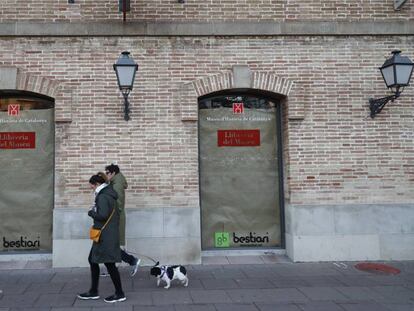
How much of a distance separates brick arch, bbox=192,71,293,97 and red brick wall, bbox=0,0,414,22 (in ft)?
4.05

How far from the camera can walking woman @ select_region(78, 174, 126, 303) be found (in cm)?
591

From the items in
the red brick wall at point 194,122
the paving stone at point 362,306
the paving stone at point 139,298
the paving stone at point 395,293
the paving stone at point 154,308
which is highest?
the red brick wall at point 194,122

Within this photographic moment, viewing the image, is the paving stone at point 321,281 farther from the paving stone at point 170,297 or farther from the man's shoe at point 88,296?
the man's shoe at point 88,296

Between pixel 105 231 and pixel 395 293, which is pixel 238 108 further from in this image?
pixel 395 293

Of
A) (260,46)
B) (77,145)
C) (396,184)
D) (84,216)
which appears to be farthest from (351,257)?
(77,145)

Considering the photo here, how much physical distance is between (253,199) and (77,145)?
3822 mm

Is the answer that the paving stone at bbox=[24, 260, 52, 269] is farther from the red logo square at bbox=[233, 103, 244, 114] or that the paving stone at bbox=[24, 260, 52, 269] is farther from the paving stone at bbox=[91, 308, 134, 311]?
the red logo square at bbox=[233, 103, 244, 114]

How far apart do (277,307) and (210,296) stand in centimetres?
104

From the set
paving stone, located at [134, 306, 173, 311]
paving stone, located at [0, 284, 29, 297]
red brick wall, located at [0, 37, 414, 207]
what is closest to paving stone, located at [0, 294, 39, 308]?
paving stone, located at [0, 284, 29, 297]

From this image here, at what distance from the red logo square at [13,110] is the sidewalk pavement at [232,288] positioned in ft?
9.86

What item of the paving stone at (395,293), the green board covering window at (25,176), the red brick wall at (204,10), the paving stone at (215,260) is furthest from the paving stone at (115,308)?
the red brick wall at (204,10)

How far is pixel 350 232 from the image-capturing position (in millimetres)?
8633

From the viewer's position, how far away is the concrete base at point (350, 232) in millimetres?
8547

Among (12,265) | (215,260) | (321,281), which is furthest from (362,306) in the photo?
(12,265)
